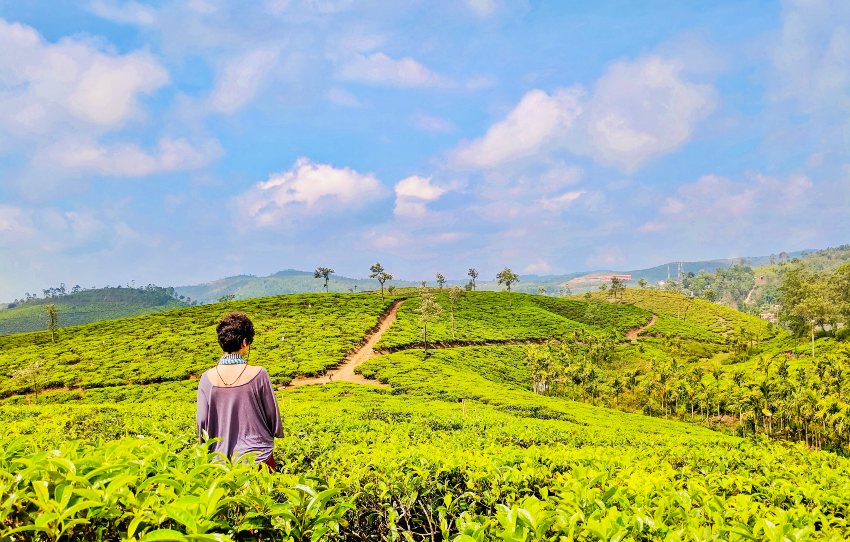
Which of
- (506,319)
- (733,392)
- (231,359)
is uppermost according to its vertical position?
(231,359)

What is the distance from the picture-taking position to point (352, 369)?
1722 inches

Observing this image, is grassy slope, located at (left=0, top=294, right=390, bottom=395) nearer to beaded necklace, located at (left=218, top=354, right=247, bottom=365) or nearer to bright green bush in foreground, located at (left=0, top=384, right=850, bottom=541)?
beaded necklace, located at (left=218, top=354, right=247, bottom=365)

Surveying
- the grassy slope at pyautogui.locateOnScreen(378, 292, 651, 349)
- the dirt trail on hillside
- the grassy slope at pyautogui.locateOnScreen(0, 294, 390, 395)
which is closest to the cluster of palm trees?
the grassy slope at pyautogui.locateOnScreen(378, 292, 651, 349)

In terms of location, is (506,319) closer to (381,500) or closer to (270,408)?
(270,408)

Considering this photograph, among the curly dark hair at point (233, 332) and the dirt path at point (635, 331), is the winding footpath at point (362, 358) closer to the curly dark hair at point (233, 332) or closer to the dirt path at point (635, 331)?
the dirt path at point (635, 331)

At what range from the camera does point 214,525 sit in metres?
1.98

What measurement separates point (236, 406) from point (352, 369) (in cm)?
4062

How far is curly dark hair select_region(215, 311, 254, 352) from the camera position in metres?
4.53

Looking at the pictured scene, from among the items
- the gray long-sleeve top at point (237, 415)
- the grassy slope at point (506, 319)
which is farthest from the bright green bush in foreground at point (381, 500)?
the grassy slope at point (506, 319)

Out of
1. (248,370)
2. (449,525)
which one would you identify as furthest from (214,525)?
(248,370)

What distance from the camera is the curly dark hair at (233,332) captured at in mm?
4531

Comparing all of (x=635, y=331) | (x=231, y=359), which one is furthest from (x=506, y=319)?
(x=231, y=359)

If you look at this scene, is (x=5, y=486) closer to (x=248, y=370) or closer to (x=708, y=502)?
(x=248, y=370)

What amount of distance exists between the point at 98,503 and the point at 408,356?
151ft
